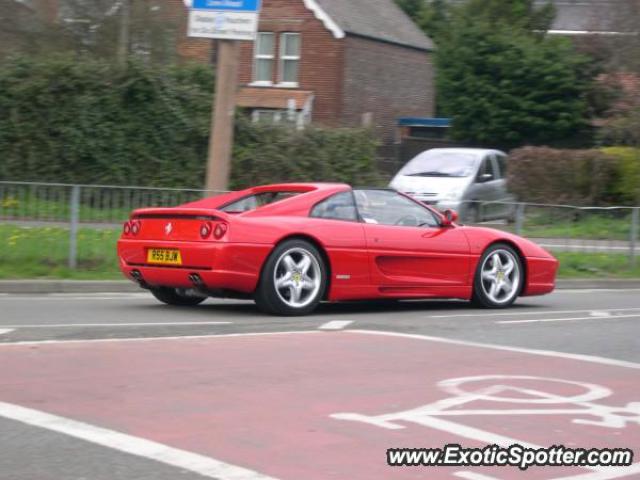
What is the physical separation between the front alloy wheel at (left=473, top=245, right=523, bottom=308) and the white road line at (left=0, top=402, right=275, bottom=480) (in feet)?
21.9

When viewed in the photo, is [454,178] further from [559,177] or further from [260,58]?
[260,58]

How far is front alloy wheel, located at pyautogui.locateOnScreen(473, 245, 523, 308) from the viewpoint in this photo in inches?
478

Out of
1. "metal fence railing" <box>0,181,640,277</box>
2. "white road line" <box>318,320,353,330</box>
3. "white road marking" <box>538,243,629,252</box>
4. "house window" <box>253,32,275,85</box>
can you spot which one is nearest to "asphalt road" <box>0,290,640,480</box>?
"white road line" <box>318,320,353,330</box>

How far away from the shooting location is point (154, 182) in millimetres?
24984

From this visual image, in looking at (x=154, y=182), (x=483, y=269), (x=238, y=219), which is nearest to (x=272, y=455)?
(x=238, y=219)

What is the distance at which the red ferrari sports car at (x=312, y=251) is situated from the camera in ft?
34.1

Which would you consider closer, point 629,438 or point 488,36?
point 629,438

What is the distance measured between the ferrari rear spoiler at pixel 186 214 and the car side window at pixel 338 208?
100 centimetres

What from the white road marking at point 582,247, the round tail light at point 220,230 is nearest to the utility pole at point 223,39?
the white road marking at point 582,247

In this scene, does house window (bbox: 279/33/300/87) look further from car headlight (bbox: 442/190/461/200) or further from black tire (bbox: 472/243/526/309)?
black tire (bbox: 472/243/526/309)

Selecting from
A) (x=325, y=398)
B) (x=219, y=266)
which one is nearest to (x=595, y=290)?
(x=219, y=266)

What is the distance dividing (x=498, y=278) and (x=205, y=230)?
11.3 ft

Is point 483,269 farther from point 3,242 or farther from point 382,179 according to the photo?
point 382,179

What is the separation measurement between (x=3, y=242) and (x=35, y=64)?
453 inches
